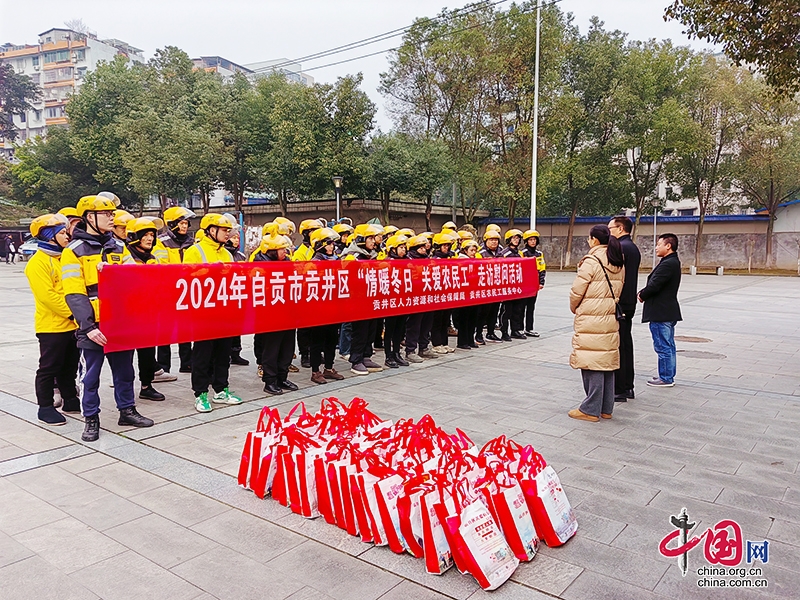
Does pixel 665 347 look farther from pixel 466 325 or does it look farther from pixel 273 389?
pixel 273 389

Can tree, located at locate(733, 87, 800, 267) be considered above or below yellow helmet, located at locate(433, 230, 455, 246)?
above

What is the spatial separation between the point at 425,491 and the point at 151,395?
4.01 m

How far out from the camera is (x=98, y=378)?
14.9 ft

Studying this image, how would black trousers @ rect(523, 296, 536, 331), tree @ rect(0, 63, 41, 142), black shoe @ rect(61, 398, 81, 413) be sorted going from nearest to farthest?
black shoe @ rect(61, 398, 81, 413), black trousers @ rect(523, 296, 536, 331), tree @ rect(0, 63, 41, 142)

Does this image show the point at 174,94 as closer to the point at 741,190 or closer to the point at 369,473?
the point at 741,190

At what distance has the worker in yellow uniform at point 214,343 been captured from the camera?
18.0ft

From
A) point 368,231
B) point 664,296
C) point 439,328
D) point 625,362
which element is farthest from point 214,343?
point 664,296

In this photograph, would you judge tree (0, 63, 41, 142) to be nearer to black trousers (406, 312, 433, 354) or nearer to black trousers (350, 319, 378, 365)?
black trousers (406, 312, 433, 354)

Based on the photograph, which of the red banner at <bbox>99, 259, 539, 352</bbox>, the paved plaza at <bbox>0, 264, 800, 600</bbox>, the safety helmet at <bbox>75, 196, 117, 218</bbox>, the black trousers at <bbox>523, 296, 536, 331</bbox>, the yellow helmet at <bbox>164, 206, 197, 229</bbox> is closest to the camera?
the paved plaza at <bbox>0, 264, 800, 600</bbox>

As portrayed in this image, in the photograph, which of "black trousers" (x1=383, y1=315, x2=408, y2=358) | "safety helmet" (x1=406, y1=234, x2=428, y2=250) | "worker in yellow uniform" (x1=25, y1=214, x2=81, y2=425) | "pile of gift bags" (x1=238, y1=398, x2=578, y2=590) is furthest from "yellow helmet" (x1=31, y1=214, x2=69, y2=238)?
"safety helmet" (x1=406, y1=234, x2=428, y2=250)


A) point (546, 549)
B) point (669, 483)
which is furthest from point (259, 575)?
point (669, 483)

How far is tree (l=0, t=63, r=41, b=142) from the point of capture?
5022 centimetres

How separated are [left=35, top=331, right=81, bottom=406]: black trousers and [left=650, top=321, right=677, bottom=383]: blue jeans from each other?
5.63 m

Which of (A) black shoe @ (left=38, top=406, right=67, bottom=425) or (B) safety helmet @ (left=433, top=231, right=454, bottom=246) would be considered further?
(B) safety helmet @ (left=433, top=231, right=454, bottom=246)
